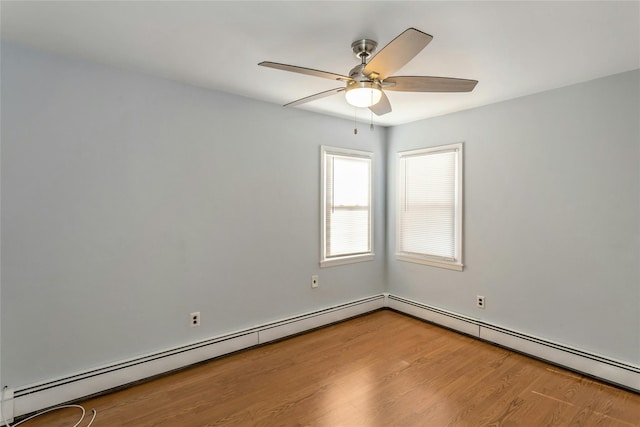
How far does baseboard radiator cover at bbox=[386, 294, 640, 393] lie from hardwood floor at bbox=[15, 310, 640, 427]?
3.4 inches

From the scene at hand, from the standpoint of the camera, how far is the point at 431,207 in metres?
3.81

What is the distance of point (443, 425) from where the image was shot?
2.03 meters

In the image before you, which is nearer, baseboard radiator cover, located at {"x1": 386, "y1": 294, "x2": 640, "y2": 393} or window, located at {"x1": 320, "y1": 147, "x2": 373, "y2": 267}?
baseboard radiator cover, located at {"x1": 386, "y1": 294, "x2": 640, "y2": 393}

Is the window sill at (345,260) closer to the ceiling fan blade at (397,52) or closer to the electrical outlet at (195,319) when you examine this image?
the electrical outlet at (195,319)

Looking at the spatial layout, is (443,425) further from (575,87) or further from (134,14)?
(134,14)

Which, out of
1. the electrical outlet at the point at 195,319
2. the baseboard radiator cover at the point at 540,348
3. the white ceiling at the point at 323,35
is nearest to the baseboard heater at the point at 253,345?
the baseboard radiator cover at the point at 540,348

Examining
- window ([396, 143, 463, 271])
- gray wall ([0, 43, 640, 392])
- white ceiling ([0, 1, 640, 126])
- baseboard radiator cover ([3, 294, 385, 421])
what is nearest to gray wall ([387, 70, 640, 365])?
gray wall ([0, 43, 640, 392])

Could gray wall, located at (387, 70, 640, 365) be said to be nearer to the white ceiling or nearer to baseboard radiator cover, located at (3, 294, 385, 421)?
the white ceiling

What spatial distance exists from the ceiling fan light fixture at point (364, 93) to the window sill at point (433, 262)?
7.53 ft

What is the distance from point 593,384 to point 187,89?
4.01 meters

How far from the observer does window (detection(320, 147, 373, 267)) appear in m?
3.71

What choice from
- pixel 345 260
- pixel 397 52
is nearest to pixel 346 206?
pixel 345 260

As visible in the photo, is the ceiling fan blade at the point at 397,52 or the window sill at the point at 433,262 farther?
the window sill at the point at 433,262

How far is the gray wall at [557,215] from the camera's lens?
2.46m
